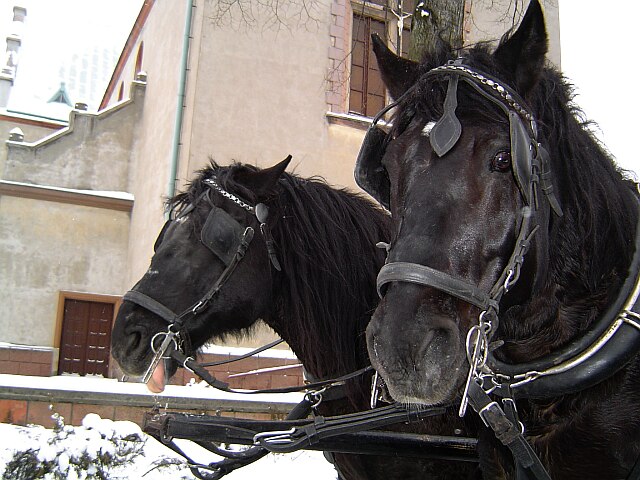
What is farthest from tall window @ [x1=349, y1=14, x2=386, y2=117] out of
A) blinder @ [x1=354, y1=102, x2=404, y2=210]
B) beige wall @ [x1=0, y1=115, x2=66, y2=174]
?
blinder @ [x1=354, y1=102, x2=404, y2=210]

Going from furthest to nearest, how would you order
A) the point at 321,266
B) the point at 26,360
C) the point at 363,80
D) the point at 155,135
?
the point at 155,135, the point at 363,80, the point at 26,360, the point at 321,266

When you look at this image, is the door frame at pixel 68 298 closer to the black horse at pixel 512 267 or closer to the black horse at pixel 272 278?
the black horse at pixel 272 278

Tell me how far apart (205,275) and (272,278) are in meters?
0.37

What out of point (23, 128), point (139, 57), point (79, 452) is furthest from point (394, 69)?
point (23, 128)

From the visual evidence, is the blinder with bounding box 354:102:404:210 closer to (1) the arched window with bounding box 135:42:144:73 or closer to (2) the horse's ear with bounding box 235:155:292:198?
(2) the horse's ear with bounding box 235:155:292:198

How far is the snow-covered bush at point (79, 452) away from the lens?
4906 mm

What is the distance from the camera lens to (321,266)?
11.8 feet

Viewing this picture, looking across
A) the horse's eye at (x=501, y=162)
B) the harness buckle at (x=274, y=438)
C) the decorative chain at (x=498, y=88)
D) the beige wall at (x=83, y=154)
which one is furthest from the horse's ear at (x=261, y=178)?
the beige wall at (x=83, y=154)

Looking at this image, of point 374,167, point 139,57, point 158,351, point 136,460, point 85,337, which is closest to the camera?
Result: point 374,167

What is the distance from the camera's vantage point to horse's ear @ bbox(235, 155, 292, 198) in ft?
12.0

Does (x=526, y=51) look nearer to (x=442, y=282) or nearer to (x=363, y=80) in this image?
(x=442, y=282)

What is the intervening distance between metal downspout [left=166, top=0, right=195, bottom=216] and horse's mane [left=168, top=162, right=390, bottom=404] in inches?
253

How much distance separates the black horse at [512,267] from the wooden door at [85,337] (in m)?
11.5

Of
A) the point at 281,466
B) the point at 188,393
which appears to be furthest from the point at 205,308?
the point at 188,393
